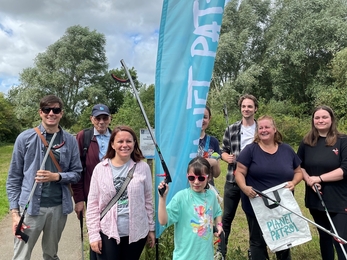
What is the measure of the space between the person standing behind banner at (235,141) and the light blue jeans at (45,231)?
1.99 metres

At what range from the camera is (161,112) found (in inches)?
120

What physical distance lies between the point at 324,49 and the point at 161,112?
971 inches

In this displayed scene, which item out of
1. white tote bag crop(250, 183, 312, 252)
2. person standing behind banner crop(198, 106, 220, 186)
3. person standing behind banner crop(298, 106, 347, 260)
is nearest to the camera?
white tote bag crop(250, 183, 312, 252)

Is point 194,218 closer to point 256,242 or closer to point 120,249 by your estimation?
point 120,249

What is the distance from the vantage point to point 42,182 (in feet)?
9.12

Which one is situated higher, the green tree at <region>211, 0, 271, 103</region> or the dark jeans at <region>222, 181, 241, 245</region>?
the green tree at <region>211, 0, 271, 103</region>

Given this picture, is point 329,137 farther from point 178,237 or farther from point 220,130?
point 220,130

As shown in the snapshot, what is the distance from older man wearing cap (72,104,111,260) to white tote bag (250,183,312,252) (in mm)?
1754

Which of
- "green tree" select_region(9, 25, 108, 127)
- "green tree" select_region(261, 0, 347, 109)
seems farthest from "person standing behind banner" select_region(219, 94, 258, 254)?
"green tree" select_region(9, 25, 108, 127)

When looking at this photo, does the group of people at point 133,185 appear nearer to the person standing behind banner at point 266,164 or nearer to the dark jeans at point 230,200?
the person standing behind banner at point 266,164

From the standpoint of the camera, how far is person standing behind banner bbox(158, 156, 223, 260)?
250 cm

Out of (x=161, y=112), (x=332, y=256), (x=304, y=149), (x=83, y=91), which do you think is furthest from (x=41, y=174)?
(x=83, y=91)

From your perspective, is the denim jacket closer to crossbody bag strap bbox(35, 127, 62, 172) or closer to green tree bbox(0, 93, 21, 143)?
crossbody bag strap bbox(35, 127, 62, 172)

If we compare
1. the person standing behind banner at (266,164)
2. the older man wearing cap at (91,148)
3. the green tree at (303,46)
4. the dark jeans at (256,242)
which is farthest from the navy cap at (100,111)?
the green tree at (303,46)
